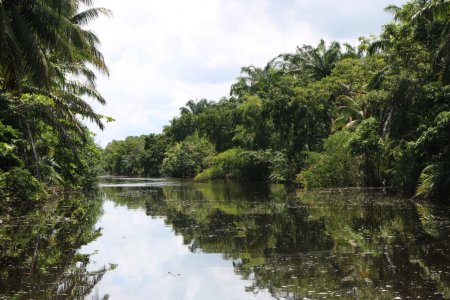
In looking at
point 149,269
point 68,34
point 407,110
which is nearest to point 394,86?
point 407,110

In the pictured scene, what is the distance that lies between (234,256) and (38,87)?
10093 mm

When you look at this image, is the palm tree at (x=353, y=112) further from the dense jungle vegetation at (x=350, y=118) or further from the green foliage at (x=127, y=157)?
the green foliage at (x=127, y=157)

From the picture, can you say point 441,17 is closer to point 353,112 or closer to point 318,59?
point 353,112

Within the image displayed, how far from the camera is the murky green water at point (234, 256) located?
693 centimetres

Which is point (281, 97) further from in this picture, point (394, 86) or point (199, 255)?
point (199, 255)

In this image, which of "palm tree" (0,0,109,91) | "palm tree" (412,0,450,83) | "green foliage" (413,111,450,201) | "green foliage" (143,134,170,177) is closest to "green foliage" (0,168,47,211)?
"palm tree" (0,0,109,91)

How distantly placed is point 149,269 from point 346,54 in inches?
1436

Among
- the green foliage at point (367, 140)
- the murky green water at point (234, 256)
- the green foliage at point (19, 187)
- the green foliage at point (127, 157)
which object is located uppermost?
the green foliage at point (127, 157)

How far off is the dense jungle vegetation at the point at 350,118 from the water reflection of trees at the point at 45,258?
516 inches

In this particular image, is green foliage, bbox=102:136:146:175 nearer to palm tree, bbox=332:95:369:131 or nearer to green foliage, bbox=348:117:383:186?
palm tree, bbox=332:95:369:131

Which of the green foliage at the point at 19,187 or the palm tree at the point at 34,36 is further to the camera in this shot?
the green foliage at the point at 19,187

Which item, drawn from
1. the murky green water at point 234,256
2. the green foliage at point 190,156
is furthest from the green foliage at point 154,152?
the murky green water at point 234,256

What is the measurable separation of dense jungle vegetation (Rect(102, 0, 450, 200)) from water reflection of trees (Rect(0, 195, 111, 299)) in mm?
13116

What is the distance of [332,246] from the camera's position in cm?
995
